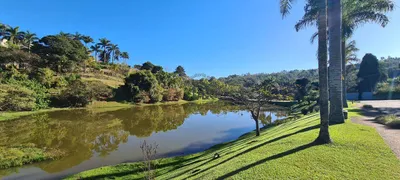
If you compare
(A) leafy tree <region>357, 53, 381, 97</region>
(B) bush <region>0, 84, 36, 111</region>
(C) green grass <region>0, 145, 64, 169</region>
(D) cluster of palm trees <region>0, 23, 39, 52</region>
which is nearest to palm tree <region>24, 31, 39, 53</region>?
(D) cluster of palm trees <region>0, 23, 39, 52</region>

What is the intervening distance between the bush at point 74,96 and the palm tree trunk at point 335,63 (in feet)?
144

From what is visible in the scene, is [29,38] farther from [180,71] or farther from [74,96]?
[180,71]

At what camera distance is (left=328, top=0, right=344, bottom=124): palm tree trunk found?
10195 millimetres

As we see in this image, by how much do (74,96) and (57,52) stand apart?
1791 cm

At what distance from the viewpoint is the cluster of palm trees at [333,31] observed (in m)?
7.80

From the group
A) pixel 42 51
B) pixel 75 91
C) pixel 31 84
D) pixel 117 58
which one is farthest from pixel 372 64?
pixel 117 58

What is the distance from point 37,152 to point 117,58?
77.7 metres

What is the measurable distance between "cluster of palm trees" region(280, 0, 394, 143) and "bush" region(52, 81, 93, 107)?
134ft

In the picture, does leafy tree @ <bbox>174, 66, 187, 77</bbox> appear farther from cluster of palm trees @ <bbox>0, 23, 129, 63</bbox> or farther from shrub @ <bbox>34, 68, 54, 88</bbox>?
shrub @ <bbox>34, 68, 54, 88</bbox>

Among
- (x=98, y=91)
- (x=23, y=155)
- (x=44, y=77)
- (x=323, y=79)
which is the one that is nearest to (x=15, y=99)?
(x=44, y=77)

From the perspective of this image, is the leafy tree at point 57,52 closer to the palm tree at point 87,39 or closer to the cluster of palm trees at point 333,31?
the palm tree at point 87,39

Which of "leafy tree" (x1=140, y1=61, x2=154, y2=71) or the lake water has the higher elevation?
"leafy tree" (x1=140, y1=61, x2=154, y2=71)

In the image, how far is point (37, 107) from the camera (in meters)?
36.4

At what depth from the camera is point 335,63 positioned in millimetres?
10141
